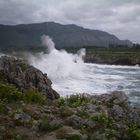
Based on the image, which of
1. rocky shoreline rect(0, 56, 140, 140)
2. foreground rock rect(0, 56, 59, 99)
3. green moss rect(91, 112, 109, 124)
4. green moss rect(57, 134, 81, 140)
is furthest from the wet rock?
foreground rock rect(0, 56, 59, 99)

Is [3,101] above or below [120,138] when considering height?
above

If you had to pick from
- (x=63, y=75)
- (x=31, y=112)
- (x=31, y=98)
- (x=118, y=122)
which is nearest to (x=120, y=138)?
(x=118, y=122)

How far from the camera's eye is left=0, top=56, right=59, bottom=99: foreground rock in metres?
18.0

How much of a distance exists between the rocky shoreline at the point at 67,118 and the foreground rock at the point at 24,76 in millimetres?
5783

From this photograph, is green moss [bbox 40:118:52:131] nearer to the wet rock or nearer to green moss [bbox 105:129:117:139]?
the wet rock

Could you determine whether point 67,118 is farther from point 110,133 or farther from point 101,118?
point 110,133

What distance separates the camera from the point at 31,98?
1209 cm

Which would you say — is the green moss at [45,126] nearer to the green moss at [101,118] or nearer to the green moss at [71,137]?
the green moss at [71,137]

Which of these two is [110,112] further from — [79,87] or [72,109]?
[79,87]

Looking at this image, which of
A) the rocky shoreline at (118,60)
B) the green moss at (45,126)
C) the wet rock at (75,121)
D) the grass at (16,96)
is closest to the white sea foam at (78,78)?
the grass at (16,96)

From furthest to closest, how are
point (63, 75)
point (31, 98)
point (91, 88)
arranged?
point (63, 75)
point (91, 88)
point (31, 98)

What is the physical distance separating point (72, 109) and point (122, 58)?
314 feet

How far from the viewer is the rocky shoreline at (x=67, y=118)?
932 centimetres

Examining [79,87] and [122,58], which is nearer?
[79,87]
